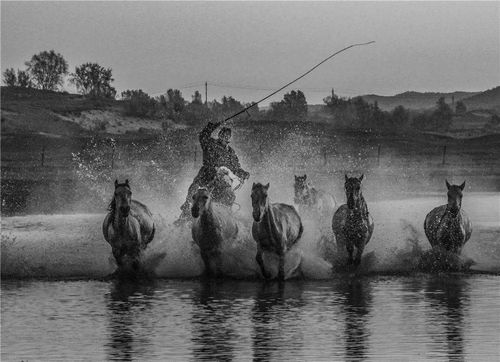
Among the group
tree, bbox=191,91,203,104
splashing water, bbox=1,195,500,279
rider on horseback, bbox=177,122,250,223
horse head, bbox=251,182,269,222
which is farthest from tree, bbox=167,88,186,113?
horse head, bbox=251,182,269,222

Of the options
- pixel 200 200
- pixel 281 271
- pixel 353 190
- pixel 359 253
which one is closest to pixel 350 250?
pixel 359 253

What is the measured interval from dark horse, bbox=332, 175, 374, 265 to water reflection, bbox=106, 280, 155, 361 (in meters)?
3.82

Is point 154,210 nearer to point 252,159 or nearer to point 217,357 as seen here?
point 217,357

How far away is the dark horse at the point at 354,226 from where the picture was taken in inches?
963

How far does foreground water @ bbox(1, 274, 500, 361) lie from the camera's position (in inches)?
638

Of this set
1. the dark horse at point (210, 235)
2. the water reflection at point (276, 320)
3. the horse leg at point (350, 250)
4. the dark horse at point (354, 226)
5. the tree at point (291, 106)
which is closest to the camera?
the water reflection at point (276, 320)

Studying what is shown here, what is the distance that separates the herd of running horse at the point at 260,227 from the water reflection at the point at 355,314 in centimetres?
125

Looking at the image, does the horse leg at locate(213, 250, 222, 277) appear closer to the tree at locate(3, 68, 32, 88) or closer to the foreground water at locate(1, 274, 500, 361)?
the foreground water at locate(1, 274, 500, 361)

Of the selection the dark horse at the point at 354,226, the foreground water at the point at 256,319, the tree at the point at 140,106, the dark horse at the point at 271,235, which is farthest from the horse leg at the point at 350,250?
the tree at the point at 140,106

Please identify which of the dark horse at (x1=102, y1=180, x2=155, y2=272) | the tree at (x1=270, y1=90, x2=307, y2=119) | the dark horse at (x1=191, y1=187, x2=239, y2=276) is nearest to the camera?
the dark horse at (x1=191, y1=187, x2=239, y2=276)

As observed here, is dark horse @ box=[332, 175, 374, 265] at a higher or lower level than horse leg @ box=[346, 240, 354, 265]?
higher

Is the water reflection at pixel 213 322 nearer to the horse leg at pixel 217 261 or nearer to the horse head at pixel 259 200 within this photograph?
the horse leg at pixel 217 261

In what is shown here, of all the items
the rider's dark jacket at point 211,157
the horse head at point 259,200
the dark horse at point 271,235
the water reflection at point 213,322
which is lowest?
the water reflection at point 213,322

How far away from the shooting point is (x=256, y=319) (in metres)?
19.0
